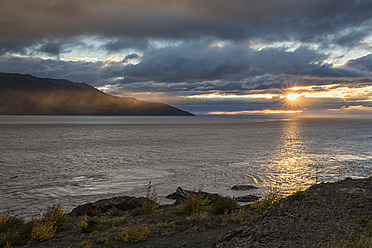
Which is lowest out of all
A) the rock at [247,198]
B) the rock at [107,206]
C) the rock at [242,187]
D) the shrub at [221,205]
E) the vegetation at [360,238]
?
the rock at [242,187]

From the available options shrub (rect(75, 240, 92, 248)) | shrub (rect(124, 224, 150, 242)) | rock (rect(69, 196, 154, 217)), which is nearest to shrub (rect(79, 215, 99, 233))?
shrub (rect(75, 240, 92, 248))

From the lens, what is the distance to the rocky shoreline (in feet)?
29.9

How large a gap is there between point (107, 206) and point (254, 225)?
952 cm

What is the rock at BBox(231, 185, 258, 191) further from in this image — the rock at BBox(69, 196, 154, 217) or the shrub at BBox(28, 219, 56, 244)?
the shrub at BBox(28, 219, 56, 244)

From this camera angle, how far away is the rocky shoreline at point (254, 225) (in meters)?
9.13

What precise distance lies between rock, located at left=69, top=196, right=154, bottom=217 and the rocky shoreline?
0.47 ft

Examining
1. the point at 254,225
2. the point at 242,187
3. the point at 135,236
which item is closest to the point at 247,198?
the point at 242,187

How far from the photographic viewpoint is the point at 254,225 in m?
10.2

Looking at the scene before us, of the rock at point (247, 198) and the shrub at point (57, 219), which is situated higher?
the shrub at point (57, 219)

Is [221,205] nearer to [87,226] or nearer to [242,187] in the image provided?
[87,226]

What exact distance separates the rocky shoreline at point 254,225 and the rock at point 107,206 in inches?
5.6

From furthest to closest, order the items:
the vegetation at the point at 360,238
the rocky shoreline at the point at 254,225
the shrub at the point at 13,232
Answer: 1. the shrub at the point at 13,232
2. the rocky shoreline at the point at 254,225
3. the vegetation at the point at 360,238

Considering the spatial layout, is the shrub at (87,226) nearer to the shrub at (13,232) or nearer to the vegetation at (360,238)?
the shrub at (13,232)

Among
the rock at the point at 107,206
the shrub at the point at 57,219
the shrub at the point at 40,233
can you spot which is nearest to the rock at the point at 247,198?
the rock at the point at 107,206
